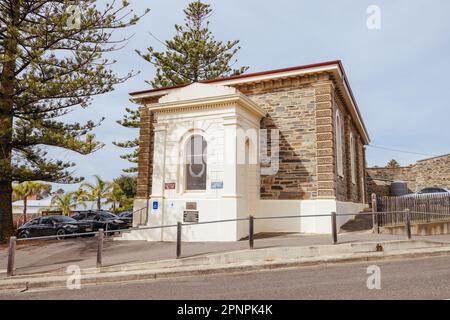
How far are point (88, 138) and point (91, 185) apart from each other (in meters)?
23.4

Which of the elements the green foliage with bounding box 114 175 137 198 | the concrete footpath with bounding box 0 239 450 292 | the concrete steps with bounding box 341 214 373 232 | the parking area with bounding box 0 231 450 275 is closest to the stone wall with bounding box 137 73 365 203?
the concrete steps with bounding box 341 214 373 232

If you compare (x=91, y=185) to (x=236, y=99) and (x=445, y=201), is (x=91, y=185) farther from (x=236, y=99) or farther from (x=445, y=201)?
(x=445, y=201)

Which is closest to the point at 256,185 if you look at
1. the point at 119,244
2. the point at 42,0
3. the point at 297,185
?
the point at 297,185

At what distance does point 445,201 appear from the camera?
13.9m

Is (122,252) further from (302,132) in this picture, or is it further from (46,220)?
(46,220)

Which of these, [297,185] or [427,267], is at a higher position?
[297,185]

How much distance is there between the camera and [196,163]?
13.1 m

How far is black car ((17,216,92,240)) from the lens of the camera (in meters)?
17.2

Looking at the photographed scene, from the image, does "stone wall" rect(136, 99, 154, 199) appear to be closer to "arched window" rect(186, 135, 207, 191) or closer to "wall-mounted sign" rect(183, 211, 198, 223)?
"arched window" rect(186, 135, 207, 191)

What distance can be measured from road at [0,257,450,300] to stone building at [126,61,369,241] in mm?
4239

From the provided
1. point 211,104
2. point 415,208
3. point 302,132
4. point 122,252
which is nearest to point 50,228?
point 122,252

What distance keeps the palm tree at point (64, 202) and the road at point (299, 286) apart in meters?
29.3

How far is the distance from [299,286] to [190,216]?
666cm

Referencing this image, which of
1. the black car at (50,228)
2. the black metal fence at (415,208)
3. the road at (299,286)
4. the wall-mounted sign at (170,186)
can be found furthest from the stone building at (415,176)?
the black car at (50,228)
